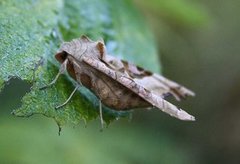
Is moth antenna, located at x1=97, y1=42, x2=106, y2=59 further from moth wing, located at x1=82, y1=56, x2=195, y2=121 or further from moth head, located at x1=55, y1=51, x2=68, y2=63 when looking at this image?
moth head, located at x1=55, y1=51, x2=68, y2=63

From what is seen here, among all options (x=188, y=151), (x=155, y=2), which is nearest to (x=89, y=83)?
(x=155, y=2)

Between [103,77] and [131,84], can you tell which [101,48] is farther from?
[131,84]

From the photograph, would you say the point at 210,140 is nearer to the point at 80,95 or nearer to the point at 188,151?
the point at 188,151

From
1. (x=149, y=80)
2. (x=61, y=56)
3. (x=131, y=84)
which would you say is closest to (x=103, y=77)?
(x=131, y=84)

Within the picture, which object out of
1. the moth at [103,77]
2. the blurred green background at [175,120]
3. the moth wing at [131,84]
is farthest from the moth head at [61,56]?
the blurred green background at [175,120]

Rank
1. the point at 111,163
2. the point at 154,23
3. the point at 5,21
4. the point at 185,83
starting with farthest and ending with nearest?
the point at 185,83, the point at 154,23, the point at 111,163, the point at 5,21

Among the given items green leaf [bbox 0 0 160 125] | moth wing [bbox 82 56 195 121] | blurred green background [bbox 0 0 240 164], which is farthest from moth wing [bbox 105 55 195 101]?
blurred green background [bbox 0 0 240 164]

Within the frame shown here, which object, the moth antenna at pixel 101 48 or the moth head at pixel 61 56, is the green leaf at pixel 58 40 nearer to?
the moth head at pixel 61 56

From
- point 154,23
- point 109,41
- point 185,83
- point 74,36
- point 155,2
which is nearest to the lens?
point 74,36
